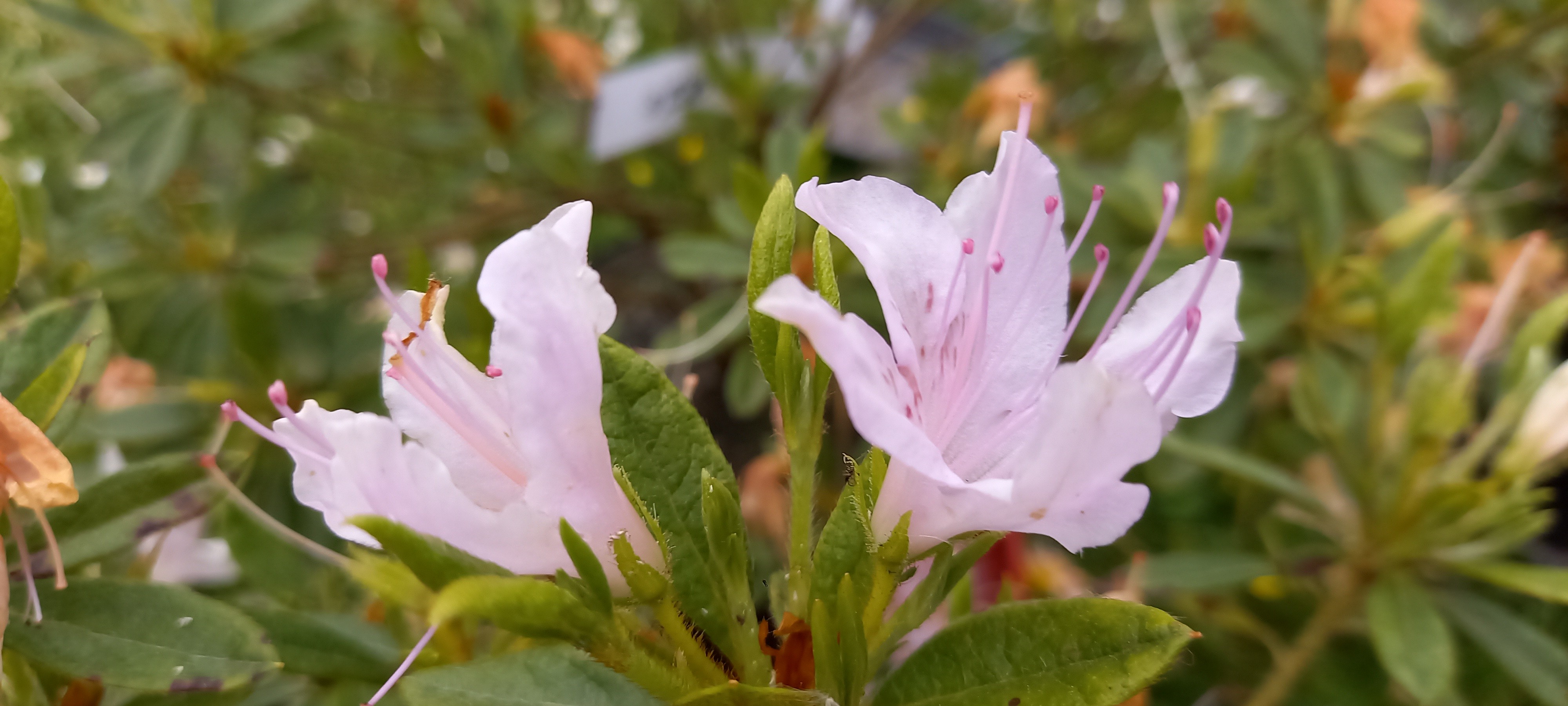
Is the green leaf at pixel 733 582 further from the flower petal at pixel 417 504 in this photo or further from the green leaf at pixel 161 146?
the green leaf at pixel 161 146

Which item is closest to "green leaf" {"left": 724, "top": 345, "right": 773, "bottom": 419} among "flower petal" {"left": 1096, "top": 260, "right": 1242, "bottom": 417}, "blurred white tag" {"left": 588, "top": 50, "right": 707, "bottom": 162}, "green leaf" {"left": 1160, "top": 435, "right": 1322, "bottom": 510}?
"blurred white tag" {"left": 588, "top": 50, "right": 707, "bottom": 162}

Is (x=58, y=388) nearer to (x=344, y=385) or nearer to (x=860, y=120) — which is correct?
(x=344, y=385)

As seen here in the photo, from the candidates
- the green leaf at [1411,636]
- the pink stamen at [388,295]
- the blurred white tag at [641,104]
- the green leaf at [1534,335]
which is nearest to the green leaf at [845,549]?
the pink stamen at [388,295]

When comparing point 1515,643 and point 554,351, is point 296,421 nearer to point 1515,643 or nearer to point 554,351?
point 554,351

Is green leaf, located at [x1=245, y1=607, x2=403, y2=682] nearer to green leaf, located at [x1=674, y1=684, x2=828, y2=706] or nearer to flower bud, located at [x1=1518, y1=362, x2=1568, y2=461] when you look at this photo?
green leaf, located at [x1=674, y1=684, x2=828, y2=706]

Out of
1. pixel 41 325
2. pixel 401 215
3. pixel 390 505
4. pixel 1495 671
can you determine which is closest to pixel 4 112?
pixel 401 215

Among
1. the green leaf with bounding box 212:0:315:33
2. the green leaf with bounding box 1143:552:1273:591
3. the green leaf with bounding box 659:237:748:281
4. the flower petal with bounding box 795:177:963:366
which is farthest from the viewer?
the green leaf with bounding box 212:0:315:33
